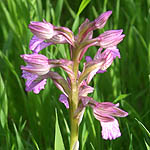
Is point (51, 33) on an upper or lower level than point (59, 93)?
upper

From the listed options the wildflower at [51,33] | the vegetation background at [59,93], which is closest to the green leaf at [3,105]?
the vegetation background at [59,93]

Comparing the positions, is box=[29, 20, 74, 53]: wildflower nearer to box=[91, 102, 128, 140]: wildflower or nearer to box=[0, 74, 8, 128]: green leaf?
box=[91, 102, 128, 140]: wildflower

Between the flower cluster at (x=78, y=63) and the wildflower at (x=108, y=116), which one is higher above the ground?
the flower cluster at (x=78, y=63)

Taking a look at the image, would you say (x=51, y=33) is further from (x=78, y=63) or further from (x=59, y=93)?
(x=59, y=93)

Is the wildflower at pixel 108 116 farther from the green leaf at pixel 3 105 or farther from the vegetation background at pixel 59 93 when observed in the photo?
the green leaf at pixel 3 105

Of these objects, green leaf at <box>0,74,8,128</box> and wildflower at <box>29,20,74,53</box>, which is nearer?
wildflower at <box>29,20,74,53</box>

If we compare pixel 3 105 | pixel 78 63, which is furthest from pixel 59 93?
pixel 78 63

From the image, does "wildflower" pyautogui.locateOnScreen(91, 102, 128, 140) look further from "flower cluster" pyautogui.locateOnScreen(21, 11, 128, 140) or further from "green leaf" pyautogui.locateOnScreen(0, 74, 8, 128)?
"green leaf" pyautogui.locateOnScreen(0, 74, 8, 128)

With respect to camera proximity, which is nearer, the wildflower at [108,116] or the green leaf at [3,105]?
the wildflower at [108,116]

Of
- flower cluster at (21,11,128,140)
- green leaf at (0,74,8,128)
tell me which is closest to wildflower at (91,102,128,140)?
flower cluster at (21,11,128,140)

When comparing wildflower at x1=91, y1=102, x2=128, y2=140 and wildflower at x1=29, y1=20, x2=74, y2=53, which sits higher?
wildflower at x1=29, y1=20, x2=74, y2=53

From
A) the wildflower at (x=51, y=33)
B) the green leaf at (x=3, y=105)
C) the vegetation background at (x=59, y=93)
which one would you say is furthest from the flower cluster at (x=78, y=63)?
the green leaf at (x=3, y=105)

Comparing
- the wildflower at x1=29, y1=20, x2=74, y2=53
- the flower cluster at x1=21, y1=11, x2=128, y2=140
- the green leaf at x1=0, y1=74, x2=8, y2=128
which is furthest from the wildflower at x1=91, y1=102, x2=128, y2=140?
the green leaf at x1=0, y1=74, x2=8, y2=128
